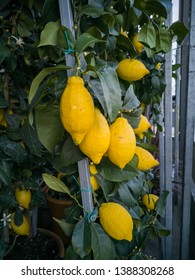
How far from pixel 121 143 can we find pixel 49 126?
0.48 ft

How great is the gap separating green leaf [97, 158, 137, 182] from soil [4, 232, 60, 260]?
0.85 m

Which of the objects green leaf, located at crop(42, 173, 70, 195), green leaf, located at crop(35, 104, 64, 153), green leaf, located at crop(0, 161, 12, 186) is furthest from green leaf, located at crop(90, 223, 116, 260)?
green leaf, located at crop(0, 161, 12, 186)

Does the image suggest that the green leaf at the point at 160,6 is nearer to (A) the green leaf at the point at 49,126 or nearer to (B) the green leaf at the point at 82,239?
(A) the green leaf at the point at 49,126

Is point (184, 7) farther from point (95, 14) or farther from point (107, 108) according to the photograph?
point (107, 108)

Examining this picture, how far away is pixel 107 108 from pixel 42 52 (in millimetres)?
226

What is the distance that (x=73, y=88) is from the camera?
1.38ft

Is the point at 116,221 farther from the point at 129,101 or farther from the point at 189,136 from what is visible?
the point at 189,136

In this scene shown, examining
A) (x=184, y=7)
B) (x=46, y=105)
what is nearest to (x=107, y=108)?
(x=46, y=105)

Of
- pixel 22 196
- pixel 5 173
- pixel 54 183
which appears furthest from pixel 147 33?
pixel 22 196

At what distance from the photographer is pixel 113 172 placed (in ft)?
1.89

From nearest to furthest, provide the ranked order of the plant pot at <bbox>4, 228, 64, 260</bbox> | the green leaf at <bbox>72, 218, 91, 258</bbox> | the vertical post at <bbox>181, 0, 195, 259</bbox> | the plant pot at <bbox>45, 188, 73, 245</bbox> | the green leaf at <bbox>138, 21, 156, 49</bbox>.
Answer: the green leaf at <bbox>72, 218, 91, 258</bbox>
the green leaf at <bbox>138, 21, 156, 49</bbox>
the vertical post at <bbox>181, 0, 195, 259</bbox>
the plant pot at <bbox>4, 228, 64, 260</bbox>
the plant pot at <bbox>45, 188, 73, 245</bbox>

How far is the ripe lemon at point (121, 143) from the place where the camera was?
0.48 metres

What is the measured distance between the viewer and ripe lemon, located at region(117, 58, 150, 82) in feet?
2.06

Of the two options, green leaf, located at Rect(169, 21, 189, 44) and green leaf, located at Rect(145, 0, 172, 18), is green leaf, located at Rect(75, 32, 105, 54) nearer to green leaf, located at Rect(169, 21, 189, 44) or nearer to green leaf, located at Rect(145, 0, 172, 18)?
green leaf, located at Rect(145, 0, 172, 18)
